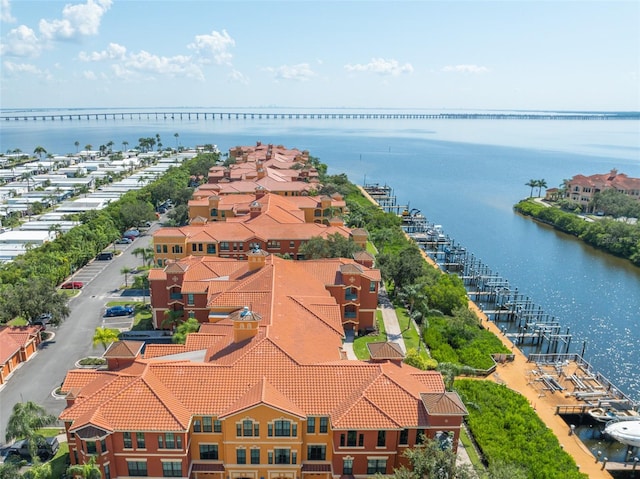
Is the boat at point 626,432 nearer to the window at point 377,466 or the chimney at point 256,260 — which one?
the window at point 377,466

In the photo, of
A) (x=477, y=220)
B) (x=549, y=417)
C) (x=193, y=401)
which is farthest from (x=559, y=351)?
(x=477, y=220)

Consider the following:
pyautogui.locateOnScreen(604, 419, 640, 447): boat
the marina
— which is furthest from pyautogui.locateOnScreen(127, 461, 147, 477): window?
pyautogui.locateOnScreen(604, 419, 640, 447): boat

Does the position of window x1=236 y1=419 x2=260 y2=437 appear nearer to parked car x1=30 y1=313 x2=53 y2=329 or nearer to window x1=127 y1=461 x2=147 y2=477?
window x1=127 y1=461 x2=147 y2=477

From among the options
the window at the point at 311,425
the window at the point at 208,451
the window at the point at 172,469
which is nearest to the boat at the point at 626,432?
the window at the point at 311,425

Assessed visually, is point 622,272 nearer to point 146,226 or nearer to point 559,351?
Result: point 559,351

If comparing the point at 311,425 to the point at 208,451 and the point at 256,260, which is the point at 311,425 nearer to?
the point at 208,451

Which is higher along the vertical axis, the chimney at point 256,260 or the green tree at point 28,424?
the chimney at point 256,260

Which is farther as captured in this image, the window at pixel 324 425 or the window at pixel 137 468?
the window at pixel 324 425
